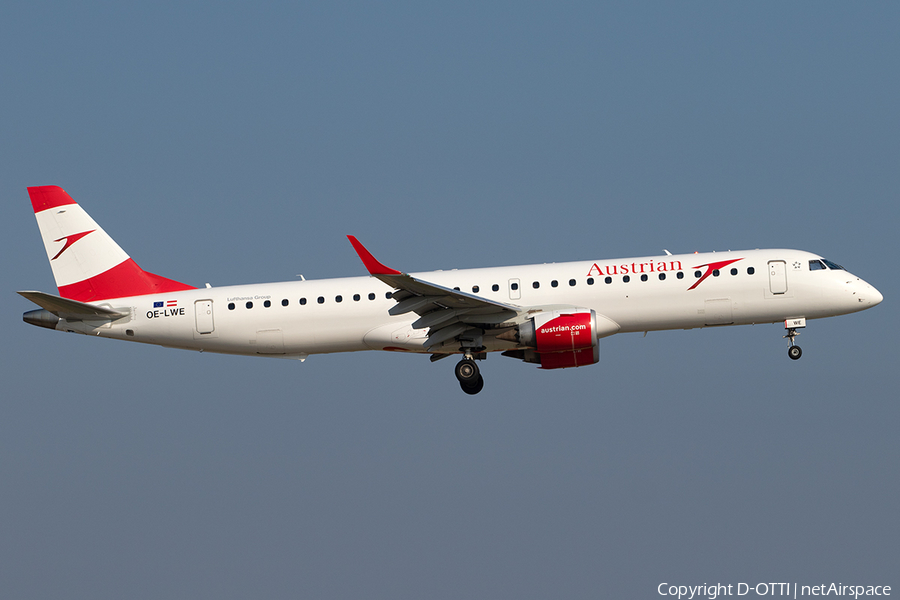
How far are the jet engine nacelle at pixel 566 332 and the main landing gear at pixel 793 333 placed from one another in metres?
6.06

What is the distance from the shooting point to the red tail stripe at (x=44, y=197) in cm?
3706

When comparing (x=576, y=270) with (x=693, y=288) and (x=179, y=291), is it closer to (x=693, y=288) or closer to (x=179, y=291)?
(x=693, y=288)

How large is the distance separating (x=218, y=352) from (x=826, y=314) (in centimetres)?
2135

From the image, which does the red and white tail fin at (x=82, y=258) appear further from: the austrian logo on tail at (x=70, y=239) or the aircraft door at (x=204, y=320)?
the aircraft door at (x=204, y=320)

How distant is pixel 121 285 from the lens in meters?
35.8

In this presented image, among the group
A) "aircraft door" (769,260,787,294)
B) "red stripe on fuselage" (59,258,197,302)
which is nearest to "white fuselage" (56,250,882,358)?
"aircraft door" (769,260,787,294)

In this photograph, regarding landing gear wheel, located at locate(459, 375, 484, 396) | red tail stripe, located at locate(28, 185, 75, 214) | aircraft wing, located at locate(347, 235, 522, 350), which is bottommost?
landing gear wheel, located at locate(459, 375, 484, 396)

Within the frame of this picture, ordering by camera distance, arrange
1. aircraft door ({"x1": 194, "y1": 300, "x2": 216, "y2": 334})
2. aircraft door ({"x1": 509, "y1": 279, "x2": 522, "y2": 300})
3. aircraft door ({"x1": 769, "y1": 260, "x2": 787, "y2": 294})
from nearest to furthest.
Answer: aircraft door ({"x1": 769, "y1": 260, "x2": 787, "y2": 294}), aircraft door ({"x1": 509, "y1": 279, "x2": 522, "y2": 300}), aircraft door ({"x1": 194, "y1": 300, "x2": 216, "y2": 334})

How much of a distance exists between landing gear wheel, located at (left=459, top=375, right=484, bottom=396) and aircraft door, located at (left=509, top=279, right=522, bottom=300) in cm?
357

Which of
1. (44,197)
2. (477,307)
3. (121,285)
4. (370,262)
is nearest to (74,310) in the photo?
(121,285)

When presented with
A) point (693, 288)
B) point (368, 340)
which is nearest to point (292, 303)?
point (368, 340)

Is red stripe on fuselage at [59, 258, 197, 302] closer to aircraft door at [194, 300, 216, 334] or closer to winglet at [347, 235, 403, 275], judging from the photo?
aircraft door at [194, 300, 216, 334]

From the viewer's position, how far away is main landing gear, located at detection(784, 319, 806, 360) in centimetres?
3338

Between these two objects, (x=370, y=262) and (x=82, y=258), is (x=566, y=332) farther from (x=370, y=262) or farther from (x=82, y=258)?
(x=82, y=258)
